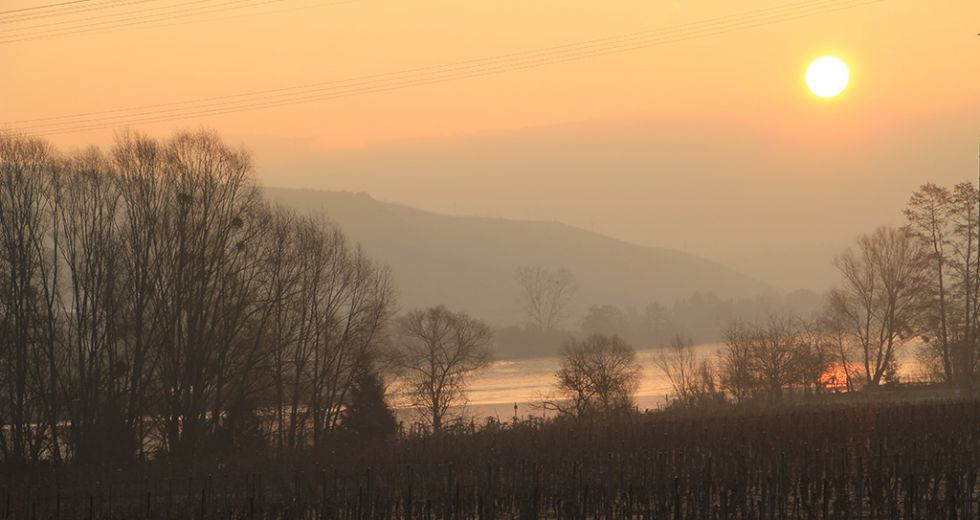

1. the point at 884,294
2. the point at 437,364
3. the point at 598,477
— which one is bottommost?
the point at 598,477

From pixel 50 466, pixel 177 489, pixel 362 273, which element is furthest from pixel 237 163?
pixel 177 489

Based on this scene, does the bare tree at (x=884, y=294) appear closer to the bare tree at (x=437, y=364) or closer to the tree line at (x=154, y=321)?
the bare tree at (x=437, y=364)

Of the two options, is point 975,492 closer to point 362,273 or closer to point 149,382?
point 149,382

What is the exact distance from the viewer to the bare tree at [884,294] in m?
71.8

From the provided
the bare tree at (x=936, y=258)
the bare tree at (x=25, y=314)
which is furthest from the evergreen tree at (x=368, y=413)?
the bare tree at (x=936, y=258)

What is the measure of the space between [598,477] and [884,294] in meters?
50.7

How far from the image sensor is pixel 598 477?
3369cm

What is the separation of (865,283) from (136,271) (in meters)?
51.3

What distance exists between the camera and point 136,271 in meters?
52.8

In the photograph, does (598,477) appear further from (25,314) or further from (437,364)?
(437,364)

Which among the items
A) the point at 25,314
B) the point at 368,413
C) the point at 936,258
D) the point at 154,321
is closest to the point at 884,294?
the point at 936,258

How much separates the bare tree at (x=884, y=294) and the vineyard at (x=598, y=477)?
75.3ft

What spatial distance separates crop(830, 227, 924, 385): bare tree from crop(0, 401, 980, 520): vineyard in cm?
2295

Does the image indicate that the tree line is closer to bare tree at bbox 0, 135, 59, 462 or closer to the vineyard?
bare tree at bbox 0, 135, 59, 462
